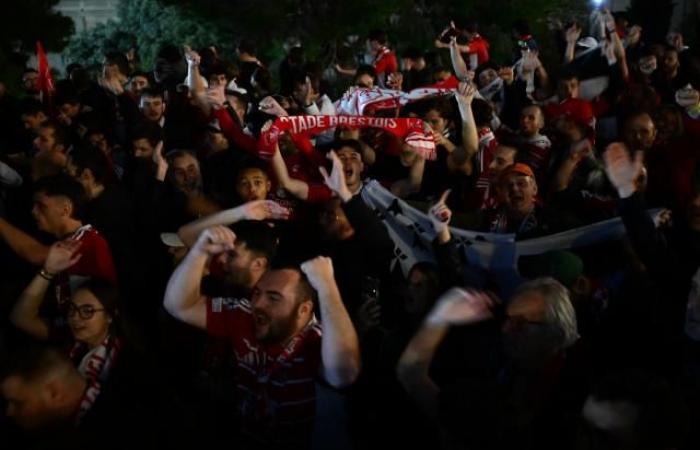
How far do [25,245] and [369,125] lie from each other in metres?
2.60

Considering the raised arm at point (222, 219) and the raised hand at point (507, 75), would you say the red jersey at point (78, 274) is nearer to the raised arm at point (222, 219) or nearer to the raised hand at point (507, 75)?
the raised arm at point (222, 219)

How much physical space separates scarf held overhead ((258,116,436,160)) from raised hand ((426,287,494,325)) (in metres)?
2.82

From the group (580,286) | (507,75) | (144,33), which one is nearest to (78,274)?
(580,286)

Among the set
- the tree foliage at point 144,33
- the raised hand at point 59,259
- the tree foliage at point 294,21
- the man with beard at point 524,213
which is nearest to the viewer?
the raised hand at point 59,259

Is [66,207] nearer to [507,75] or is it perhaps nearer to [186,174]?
[186,174]

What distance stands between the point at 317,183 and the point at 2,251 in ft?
6.99

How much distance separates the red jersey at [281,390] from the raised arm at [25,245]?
1.68 meters

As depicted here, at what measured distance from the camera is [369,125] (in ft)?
19.7

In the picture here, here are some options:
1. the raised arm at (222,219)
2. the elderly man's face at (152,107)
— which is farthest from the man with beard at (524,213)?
the elderly man's face at (152,107)

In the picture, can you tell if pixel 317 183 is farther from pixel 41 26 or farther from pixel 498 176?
pixel 41 26

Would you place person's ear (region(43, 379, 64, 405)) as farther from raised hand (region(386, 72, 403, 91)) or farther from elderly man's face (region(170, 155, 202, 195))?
raised hand (region(386, 72, 403, 91))

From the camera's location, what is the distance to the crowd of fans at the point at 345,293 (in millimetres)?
2871

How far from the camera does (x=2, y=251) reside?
5.17 meters

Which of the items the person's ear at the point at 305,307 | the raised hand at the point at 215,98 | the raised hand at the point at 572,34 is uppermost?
the raised hand at the point at 572,34
